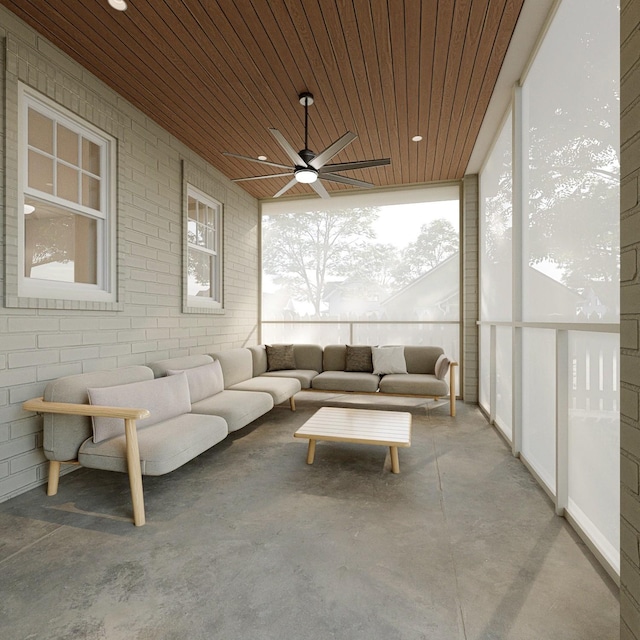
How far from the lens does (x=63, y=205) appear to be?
2809 millimetres

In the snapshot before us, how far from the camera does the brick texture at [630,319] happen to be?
3.78 ft

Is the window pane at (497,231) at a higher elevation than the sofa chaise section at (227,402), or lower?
higher

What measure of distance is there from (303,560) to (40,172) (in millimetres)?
3016

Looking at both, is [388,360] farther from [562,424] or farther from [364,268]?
[562,424]

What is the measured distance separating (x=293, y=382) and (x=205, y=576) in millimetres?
2822

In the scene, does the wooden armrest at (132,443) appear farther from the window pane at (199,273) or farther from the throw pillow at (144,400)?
the window pane at (199,273)

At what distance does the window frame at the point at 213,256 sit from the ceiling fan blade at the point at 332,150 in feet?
6.13

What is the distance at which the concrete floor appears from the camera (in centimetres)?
141

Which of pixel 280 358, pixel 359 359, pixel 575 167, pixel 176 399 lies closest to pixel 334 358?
pixel 359 359

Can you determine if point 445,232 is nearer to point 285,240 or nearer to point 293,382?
point 285,240

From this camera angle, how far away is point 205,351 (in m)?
4.64

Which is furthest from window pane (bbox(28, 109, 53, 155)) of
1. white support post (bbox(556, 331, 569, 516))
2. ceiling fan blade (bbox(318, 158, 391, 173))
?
white support post (bbox(556, 331, 569, 516))

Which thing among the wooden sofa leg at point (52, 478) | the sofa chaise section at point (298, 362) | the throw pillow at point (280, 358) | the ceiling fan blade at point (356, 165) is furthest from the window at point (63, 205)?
the throw pillow at point (280, 358)

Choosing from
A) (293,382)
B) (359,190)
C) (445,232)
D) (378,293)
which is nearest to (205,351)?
(293,382)
